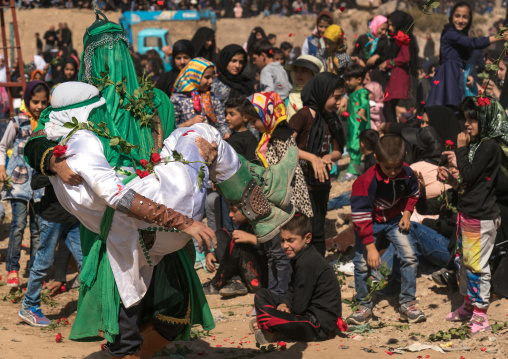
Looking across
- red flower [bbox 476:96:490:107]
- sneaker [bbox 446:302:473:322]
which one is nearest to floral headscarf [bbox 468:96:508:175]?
red flower [bbox 476:96:490:107]

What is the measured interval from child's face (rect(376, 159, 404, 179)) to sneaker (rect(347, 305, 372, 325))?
1239 mm

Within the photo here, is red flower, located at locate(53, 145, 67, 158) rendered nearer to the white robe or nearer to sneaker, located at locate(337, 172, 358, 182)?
the white robe

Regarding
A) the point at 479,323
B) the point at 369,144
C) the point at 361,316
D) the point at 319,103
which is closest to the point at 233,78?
the point at 369,144

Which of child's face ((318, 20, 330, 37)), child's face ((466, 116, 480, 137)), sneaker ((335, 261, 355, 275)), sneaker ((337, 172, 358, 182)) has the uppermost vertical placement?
child's face ((318, 20, 330, 37))

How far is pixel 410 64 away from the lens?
37.3ft

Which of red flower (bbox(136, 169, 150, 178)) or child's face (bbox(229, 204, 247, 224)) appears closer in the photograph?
red flower (bbox(136, 169, 150, 178))

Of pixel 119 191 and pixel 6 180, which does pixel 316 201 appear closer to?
pixel 6 180

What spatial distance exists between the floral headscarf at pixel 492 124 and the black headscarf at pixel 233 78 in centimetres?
400

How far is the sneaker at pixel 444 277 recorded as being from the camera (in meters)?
6.96

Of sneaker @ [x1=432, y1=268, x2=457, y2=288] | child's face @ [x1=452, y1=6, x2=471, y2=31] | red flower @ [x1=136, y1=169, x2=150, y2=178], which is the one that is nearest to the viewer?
red flower @ [x1=136, y1=169, x2=150, y2=178]

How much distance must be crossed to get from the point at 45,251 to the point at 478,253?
3987mm

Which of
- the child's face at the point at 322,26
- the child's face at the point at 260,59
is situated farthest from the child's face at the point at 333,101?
the child's face at the point at 322,26

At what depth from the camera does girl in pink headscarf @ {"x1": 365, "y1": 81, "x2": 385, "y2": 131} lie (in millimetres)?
11445

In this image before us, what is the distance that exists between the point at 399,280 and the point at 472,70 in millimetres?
4047
